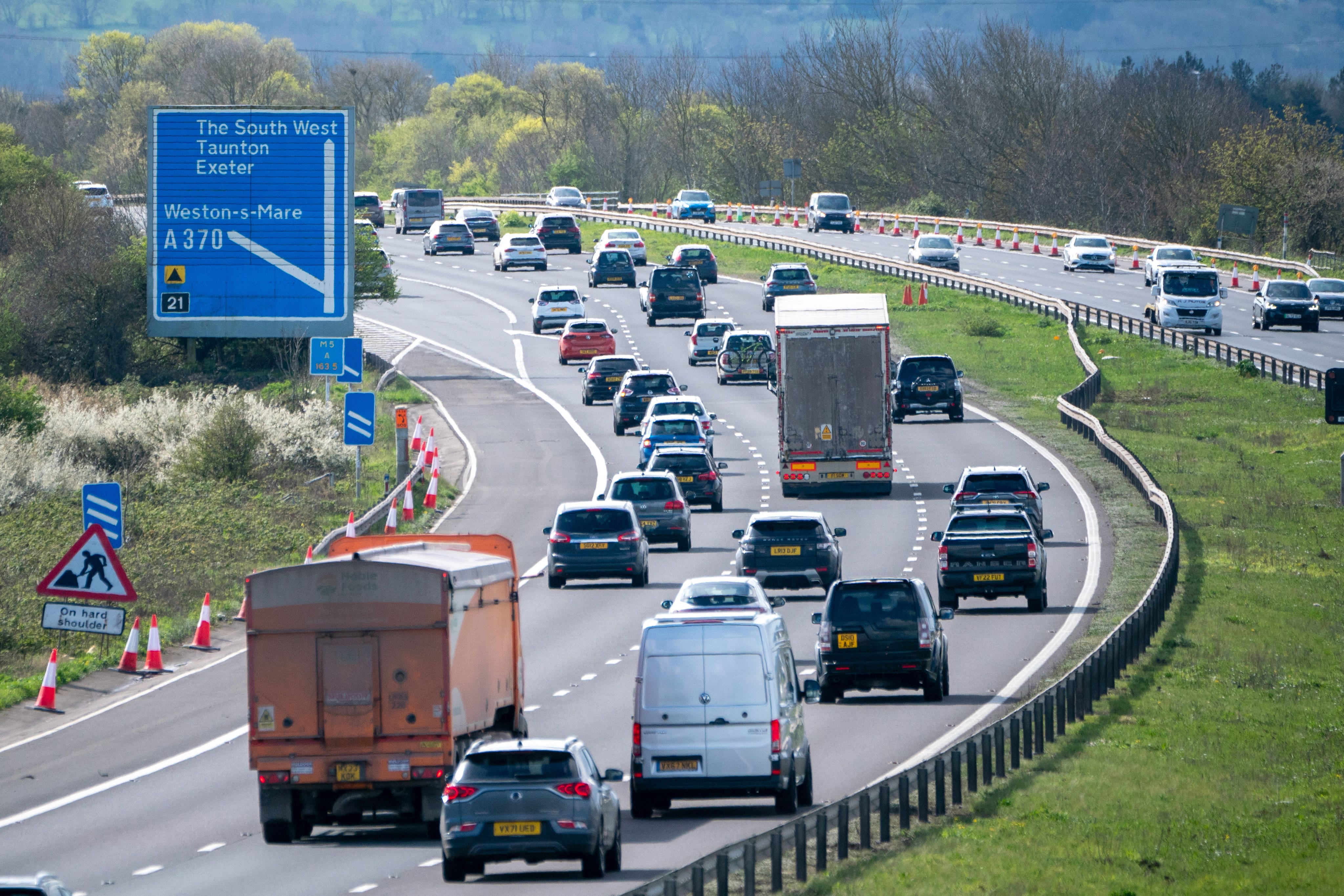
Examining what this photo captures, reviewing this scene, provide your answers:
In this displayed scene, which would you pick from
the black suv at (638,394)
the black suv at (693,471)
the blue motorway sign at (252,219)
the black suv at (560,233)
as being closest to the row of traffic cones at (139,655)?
the black suv at (693,471)

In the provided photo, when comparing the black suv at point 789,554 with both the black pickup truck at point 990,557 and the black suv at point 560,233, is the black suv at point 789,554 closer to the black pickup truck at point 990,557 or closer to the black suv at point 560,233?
the black pickup truck at point 990,557

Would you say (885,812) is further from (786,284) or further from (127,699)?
(786,284)

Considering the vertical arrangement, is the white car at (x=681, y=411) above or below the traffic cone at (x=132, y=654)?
above

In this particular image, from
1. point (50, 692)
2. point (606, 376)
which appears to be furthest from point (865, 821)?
point (606, 376)

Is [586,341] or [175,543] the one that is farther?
[586,341]

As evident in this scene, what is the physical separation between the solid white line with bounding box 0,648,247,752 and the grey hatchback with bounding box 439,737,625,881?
10.0 m

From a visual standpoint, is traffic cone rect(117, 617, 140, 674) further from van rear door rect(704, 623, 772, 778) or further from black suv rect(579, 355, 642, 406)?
black suv rect(579, 355, 642, 406)

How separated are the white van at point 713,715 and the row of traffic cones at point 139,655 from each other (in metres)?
9.46

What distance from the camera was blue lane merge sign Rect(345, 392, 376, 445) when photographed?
122ft

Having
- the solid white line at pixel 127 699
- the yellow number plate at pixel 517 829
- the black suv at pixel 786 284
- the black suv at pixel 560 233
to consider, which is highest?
the black suv at pixel 560 233

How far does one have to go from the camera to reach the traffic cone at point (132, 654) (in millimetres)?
27688

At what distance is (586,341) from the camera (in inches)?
2574

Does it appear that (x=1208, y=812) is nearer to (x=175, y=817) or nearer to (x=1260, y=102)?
(x=175, y=817)

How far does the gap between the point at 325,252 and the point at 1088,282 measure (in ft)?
159
